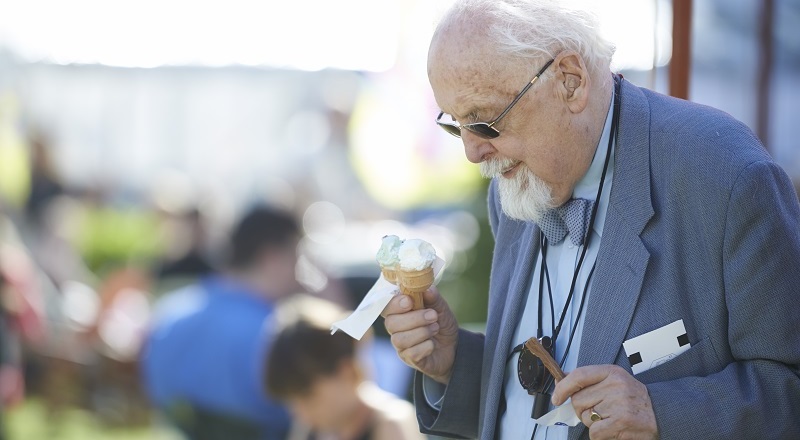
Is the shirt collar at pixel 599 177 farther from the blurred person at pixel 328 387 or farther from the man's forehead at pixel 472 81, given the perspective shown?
the blurred person at pixel 328 387

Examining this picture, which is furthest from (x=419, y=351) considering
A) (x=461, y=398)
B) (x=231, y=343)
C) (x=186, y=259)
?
(x=186, y=259)

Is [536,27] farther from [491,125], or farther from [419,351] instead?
[419,351]

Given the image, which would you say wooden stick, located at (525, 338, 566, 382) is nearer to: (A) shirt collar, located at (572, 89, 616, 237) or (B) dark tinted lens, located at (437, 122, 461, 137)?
(A) shirt collar, located at (572, 89, 616, 237)

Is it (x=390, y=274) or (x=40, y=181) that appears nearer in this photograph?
(x=390, y=274)

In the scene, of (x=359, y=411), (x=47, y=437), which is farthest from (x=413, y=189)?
(x=359, y=411)

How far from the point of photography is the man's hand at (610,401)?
1733 mm

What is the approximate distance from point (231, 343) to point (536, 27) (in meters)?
3.14

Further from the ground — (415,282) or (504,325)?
(415,282)

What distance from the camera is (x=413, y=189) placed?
957cm

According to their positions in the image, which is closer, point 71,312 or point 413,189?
point 71,312

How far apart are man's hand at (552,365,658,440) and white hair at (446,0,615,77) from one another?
1.84 feet

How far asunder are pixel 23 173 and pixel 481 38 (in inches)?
394

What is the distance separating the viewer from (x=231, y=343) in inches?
186

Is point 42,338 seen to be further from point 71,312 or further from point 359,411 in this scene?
point 359,411
